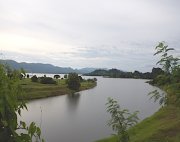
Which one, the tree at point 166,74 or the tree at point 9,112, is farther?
the tree at point 166,74

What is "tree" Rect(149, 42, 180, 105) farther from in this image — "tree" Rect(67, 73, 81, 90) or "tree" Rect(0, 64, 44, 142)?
"tree" Rect(67, 73, 81, 90)

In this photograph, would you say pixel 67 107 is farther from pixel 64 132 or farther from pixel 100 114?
pixel 64 132

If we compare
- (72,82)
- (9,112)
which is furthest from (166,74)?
(72,82)

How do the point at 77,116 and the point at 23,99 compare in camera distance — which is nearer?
the point at 23,99

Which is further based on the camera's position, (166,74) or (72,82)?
(72,82)

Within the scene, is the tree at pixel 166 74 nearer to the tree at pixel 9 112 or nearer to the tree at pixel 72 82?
the tree at pixel 9 112

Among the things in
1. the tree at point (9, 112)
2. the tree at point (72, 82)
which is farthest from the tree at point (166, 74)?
the tree at point (72, 82)

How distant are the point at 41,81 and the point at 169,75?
318 feet

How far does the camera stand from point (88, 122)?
142 ft

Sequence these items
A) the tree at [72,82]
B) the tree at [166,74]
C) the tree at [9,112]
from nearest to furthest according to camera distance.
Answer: the tree at [9,112], the tree at [166,74], the tree at [72,82]

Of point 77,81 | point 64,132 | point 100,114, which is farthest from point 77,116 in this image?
point 77,81

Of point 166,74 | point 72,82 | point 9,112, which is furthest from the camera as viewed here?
point 72,82

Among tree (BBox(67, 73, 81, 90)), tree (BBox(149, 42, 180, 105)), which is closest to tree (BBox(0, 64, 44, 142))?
tree (BBox(149, 42, 180, 105))

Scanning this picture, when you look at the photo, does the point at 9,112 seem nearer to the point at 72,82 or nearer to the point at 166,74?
the point at 166,74
